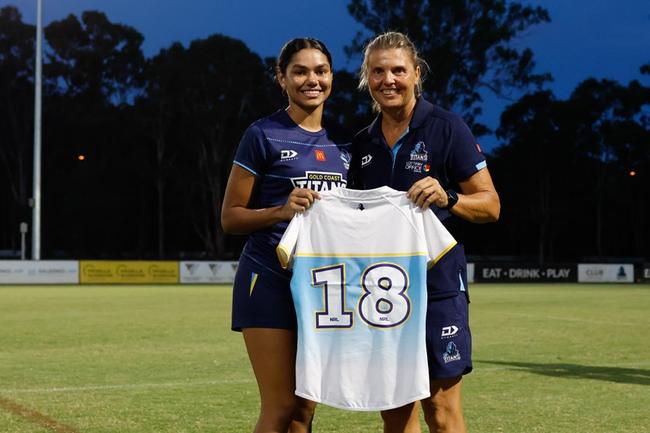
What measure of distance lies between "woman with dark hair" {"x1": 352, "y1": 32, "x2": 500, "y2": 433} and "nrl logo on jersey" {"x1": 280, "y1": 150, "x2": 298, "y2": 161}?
1.05 ft

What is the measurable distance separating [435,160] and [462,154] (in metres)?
0.12

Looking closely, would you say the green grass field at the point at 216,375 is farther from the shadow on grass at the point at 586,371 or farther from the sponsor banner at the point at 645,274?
the sponsor banner at the point at 645,274

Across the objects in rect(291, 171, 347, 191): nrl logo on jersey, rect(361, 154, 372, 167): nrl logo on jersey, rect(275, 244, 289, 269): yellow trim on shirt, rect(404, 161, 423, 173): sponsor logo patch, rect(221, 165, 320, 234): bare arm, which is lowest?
rect(275, 244, 289, 269): yellow trim on shirt

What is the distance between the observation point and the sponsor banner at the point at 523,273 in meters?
40.8

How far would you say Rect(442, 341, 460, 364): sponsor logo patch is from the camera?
4285 mm

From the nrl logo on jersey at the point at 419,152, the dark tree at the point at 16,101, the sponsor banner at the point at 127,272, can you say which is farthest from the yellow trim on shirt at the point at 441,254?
the dark tree at the point at 16,101

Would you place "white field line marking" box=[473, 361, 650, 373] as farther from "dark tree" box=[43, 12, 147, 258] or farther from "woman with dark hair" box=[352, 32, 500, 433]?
"dark tree" box=[43, 12, 147, 258]

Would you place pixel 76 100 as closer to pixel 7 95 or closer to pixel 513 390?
pixel 7 95

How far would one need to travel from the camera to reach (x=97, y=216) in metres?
61.8

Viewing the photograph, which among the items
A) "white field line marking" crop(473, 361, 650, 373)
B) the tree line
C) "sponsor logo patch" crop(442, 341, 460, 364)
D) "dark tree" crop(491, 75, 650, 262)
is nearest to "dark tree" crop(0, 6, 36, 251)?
the tree line

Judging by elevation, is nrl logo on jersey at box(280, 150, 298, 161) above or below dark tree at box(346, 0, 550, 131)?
below

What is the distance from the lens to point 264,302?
441 centimetres

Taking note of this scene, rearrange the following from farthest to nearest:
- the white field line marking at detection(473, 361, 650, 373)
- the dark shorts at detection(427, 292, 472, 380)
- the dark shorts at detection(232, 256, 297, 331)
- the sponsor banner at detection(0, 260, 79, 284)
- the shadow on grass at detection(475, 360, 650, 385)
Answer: the sponsor banner at detection(0, 260, 79, 284) < the white field line marking at detection(473, 361, 650, 373) < the shadow on grass at detection(475, 360, 650, 385) < the dark shorts at detection(232, 256, 297, 331) < the dark shorts at detection(427, 292, 472, 380)

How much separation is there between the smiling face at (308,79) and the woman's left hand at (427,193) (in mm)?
716
